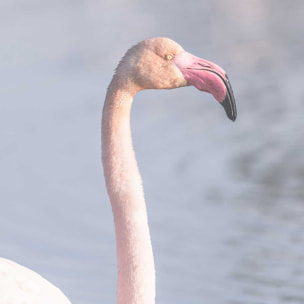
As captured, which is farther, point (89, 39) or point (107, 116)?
point (89, 39)

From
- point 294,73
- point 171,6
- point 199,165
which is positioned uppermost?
point 171,6

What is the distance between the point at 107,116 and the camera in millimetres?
3783

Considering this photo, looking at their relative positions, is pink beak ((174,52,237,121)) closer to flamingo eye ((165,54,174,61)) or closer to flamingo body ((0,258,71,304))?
flamingo eye ((165,54,174,61))

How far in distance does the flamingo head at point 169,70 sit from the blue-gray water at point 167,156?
2.19m

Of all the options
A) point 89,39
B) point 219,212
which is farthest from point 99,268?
point 89,39

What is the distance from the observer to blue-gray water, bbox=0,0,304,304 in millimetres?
6176

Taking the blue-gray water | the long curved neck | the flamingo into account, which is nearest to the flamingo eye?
the flamingo

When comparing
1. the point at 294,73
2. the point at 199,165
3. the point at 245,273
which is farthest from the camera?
the point at 294,73

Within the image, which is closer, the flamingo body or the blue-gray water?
the flamingo body

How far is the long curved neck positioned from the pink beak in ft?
0.78

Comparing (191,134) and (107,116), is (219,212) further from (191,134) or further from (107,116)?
(107,116)

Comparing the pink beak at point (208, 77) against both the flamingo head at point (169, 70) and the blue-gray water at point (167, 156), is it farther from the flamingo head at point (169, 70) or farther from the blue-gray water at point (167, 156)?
the blue-gray water at point (167, 156)

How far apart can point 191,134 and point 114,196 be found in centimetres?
459

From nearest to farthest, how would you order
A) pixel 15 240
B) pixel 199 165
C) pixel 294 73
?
pixel 15 240 → pixel 199 165 → pixel 294 73
